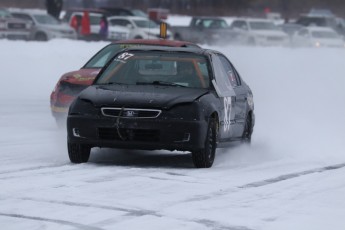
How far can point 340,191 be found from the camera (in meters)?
10.2

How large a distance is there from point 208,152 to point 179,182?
1396 millimetres

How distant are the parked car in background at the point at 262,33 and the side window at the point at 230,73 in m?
40.6

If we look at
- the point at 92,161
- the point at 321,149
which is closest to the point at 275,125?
the point at 321,149

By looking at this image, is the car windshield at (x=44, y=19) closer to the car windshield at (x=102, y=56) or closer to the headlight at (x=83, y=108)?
the car windshield at (x=102, y=56)

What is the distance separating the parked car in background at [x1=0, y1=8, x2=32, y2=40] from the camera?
43.1 m

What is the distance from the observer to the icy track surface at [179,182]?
8172 millimetres

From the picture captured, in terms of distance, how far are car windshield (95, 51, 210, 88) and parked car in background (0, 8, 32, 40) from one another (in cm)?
3068

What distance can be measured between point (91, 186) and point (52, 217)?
177cm

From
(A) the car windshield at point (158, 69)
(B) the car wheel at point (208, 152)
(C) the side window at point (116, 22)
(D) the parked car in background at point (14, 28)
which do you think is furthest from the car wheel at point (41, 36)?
(B) the car wheel at point (208, 152)

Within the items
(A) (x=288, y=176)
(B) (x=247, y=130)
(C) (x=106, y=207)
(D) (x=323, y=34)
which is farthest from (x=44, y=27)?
(C) (x=106, y=207)

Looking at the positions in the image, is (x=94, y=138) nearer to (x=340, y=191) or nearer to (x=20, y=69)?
(x=340, y=191)

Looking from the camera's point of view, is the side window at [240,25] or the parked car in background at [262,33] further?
the side window at [240,25]

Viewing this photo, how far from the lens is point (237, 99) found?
13422 millimetres

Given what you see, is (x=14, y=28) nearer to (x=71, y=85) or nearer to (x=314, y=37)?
(x=314, y=37)
